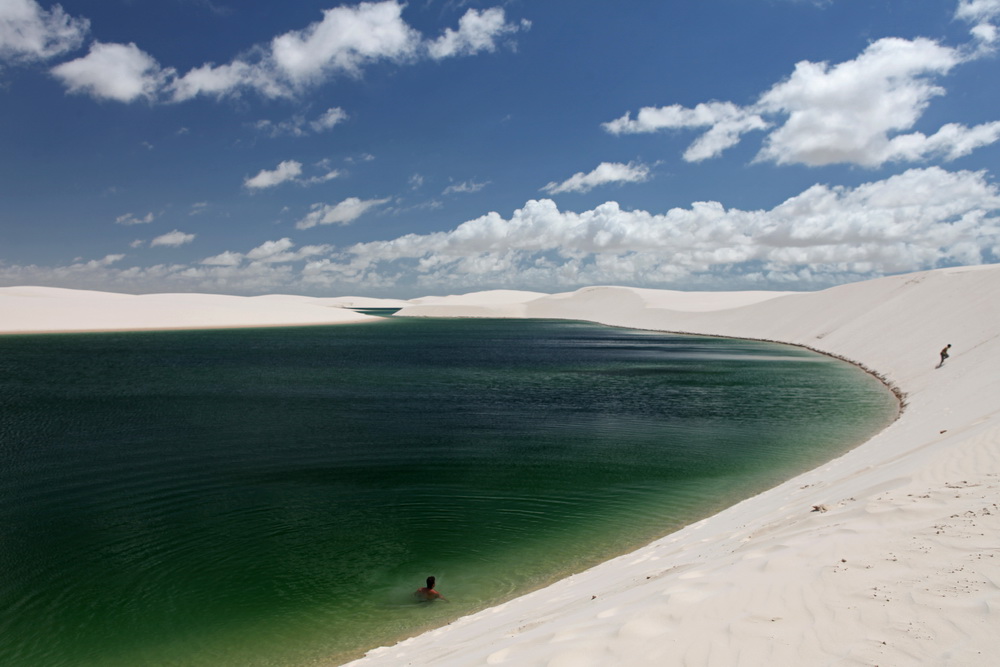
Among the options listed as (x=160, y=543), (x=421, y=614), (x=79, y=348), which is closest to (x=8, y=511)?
(x=160, y=543)

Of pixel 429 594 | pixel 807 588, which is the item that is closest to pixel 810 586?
pixel 807 588

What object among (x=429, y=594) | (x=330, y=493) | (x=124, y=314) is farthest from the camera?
(x=124, y=314)

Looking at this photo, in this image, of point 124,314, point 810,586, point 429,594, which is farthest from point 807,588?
point 124,314

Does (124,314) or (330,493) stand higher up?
(124,314)

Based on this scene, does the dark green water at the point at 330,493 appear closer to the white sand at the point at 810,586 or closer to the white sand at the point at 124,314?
the white sand at the point at 810,586

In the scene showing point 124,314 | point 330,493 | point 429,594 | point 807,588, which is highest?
point 124,314

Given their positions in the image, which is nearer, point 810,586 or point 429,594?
point 810,586

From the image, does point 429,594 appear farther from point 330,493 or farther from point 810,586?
point 330,493

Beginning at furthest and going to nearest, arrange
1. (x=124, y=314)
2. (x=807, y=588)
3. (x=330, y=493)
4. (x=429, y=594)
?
(x=124, y=314) → (x=330, y=493) → (x=429, y=594) → (x=807, y=588)

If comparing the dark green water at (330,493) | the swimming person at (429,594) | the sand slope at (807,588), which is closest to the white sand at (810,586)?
the sand slope at (807,588)
